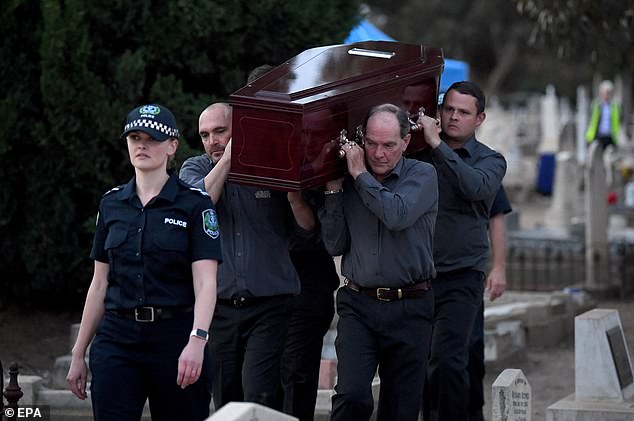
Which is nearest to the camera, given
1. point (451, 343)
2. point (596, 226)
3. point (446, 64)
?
point (451, 343)

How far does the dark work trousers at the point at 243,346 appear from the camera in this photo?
560 cm

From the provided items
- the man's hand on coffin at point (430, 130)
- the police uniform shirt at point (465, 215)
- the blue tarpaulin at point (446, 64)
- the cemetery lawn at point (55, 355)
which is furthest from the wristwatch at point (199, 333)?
the blue tarpaulin at point (446, 64)

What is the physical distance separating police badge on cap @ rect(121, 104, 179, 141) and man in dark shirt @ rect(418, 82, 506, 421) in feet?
6.27

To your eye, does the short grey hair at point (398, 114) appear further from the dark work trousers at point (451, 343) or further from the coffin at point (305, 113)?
the dark work trousers at point (451, 343)

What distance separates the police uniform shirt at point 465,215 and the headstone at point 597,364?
0.70 m

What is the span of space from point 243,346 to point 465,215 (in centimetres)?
164

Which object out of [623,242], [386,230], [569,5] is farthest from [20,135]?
[623,242]

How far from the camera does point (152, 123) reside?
4.70 metres

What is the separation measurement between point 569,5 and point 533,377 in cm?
410

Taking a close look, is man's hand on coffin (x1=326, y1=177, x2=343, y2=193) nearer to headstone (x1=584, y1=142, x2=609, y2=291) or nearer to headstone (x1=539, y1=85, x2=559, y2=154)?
headstone (x1=584, y1=142, x2=609, y2=291)

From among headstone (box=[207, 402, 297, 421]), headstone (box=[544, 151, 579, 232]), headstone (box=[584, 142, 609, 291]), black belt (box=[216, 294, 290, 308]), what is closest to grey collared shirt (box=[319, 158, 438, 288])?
black belt (box=[216, 294, 290, 308])

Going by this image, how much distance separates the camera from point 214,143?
5.63 meters

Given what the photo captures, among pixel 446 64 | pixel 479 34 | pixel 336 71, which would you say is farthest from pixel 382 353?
pixel 479 34

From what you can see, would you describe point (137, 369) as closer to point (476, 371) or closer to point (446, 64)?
point (476, 371)
